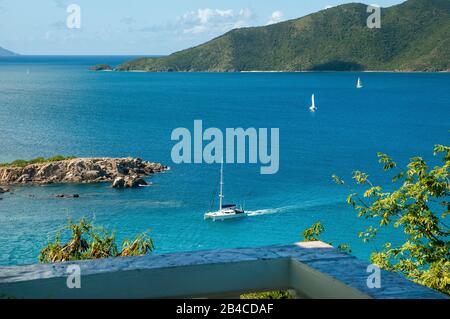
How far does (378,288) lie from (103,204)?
27.1 meters

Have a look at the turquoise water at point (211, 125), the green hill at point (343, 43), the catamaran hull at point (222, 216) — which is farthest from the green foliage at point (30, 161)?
the green hill at point (343, 43)

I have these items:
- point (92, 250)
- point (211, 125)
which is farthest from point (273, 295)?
point (211, 125)

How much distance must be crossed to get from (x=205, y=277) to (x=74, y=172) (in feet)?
106

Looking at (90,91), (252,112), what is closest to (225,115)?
(252,112)

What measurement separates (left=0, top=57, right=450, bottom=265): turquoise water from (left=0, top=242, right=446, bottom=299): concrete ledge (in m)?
18.1

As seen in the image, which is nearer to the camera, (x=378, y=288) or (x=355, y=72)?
(x=378, y=288)

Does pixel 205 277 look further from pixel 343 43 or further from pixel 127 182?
pixel 343 43

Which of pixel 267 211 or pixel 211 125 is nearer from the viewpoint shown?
pixel 267 211

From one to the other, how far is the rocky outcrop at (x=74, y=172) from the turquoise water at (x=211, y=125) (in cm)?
124

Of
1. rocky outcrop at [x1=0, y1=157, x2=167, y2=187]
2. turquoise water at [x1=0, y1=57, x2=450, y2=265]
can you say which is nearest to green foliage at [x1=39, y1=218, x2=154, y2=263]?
turquoise water at [x1=0, y1=57, x2=450, y2=265]

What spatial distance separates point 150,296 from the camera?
9.61 feet

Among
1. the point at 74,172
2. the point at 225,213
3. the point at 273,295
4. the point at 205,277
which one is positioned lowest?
the point at 225,213

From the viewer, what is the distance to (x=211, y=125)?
5488cm
